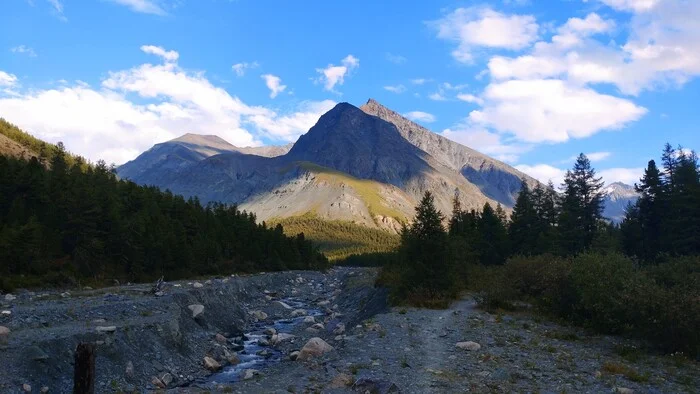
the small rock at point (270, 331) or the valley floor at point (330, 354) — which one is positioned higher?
the valley floor at point (330, 354)

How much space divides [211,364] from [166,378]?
9.01 ft

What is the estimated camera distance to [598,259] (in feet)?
79.9

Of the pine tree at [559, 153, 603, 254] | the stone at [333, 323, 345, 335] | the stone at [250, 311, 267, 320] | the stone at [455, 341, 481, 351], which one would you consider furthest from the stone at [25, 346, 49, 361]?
the pine tree at [559, 153, 603, 254]

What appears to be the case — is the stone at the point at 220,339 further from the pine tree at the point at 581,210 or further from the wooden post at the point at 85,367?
the pine tree at the point at 581,210

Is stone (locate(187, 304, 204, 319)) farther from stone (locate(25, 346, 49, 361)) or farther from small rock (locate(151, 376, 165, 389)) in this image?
stone (locate(25, 346, 49, 361))

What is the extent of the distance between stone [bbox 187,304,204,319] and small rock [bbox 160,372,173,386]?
8.91 metres

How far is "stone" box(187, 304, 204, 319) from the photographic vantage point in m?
26.6

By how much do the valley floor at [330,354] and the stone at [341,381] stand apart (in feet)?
0.12

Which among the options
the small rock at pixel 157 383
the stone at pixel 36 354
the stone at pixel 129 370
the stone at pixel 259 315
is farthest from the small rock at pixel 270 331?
the stone at pixel 36 354

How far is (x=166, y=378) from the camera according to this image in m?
17.3

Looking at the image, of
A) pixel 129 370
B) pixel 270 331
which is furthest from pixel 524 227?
pixel 129 370

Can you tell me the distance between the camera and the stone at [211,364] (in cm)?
1967

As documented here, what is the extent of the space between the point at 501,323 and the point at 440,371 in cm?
1144

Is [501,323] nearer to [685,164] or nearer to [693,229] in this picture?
[693,229]
